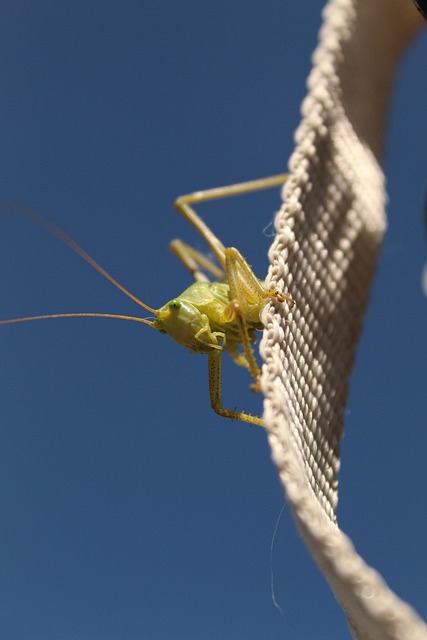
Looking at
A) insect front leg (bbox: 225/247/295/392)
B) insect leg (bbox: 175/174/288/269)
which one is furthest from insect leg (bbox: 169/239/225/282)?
insect front leg (bbox: 225/247/295/392)

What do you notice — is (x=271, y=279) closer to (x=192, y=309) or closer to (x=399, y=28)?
(x=192, y=309)

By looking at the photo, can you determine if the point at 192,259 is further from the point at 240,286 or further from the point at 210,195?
the point at 240,286

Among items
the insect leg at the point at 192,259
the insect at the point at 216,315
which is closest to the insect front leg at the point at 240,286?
the insect at the point at 216,315

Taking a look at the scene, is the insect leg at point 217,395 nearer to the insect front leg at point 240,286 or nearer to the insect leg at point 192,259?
the insect front leg at point 240,286

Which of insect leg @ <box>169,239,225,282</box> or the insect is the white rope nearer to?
the insect

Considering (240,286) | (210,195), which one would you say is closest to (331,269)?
(240,286)

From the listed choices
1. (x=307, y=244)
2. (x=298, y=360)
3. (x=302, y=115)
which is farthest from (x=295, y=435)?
(x=302, y=115)
